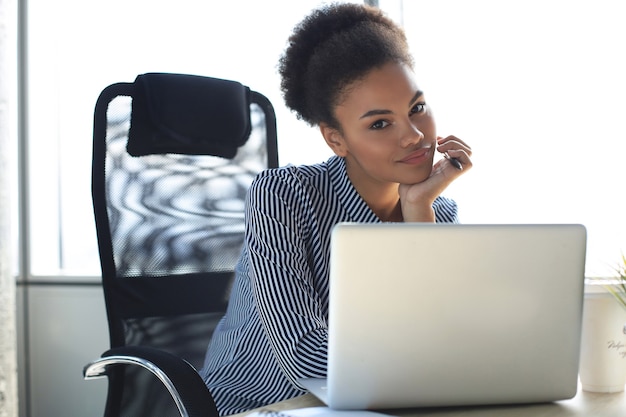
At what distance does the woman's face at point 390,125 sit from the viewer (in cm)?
145

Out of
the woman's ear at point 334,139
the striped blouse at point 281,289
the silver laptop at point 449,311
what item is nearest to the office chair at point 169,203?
the striped blouse at point 281,289

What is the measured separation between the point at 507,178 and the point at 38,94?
6.27ft

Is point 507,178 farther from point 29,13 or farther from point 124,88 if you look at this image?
point 29,13

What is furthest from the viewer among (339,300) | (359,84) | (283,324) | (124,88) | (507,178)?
(507,178)

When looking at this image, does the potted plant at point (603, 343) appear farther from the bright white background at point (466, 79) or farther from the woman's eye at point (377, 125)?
the bright white background at point (466, 79)

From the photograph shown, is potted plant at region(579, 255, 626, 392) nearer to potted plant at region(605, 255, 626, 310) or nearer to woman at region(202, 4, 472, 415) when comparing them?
potted plant at region(605, 255, 626, 310)

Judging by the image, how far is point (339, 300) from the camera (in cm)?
81

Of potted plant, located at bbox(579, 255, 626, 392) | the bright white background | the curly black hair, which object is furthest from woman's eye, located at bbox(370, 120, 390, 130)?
the bright white background

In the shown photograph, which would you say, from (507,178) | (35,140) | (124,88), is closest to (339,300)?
(124,88)

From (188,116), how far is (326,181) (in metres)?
0.39

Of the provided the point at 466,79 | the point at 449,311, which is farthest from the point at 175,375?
the point at 466,79

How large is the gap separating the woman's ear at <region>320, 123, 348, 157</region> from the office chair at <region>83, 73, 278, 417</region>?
0.29 meters

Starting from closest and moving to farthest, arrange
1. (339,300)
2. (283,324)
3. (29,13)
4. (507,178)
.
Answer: (339,300)
(283,324)
(507,178)
(29,13)

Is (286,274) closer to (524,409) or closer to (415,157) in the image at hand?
(415,157)
